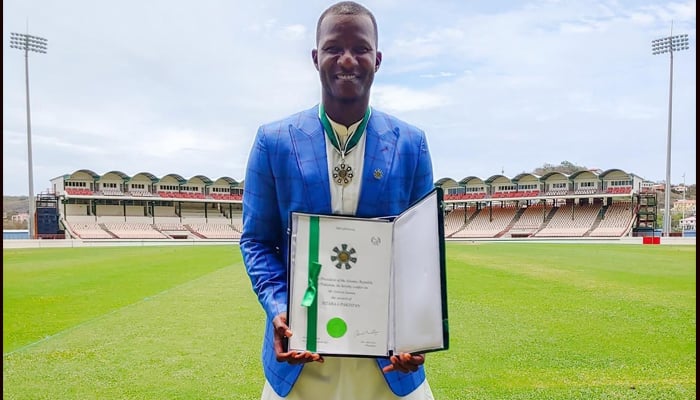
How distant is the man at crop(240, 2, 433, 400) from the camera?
5.25ft

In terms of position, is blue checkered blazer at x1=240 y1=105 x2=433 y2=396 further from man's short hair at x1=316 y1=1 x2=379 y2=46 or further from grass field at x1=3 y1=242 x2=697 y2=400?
grass field at x1=3 y1=242 x2=697 y2=400

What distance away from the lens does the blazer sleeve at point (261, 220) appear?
1631mm


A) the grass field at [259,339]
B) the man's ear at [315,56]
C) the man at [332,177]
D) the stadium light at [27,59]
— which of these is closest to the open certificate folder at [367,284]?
the man at [332,177]

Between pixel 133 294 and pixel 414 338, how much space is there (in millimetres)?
10453

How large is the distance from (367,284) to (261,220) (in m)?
0.43

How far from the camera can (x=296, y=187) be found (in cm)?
162

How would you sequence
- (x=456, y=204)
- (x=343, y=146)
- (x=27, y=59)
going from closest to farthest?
(x=343, y=146), (x=27, y=59), (x=456, y=204)

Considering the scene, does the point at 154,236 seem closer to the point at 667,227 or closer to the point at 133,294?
the point at 133,294

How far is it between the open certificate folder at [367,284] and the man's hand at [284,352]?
2 cm

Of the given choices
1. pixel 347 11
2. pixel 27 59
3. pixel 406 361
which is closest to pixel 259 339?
pixel 406 361

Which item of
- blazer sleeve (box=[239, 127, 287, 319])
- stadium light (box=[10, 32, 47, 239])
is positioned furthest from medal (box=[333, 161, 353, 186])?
stadium light (box=[10, 32, 47, 239])

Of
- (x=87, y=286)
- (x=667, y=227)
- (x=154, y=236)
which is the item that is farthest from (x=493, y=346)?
(x=154, y=236)

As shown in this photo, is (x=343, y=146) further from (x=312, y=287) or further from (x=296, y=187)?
(x=312, y=287)
